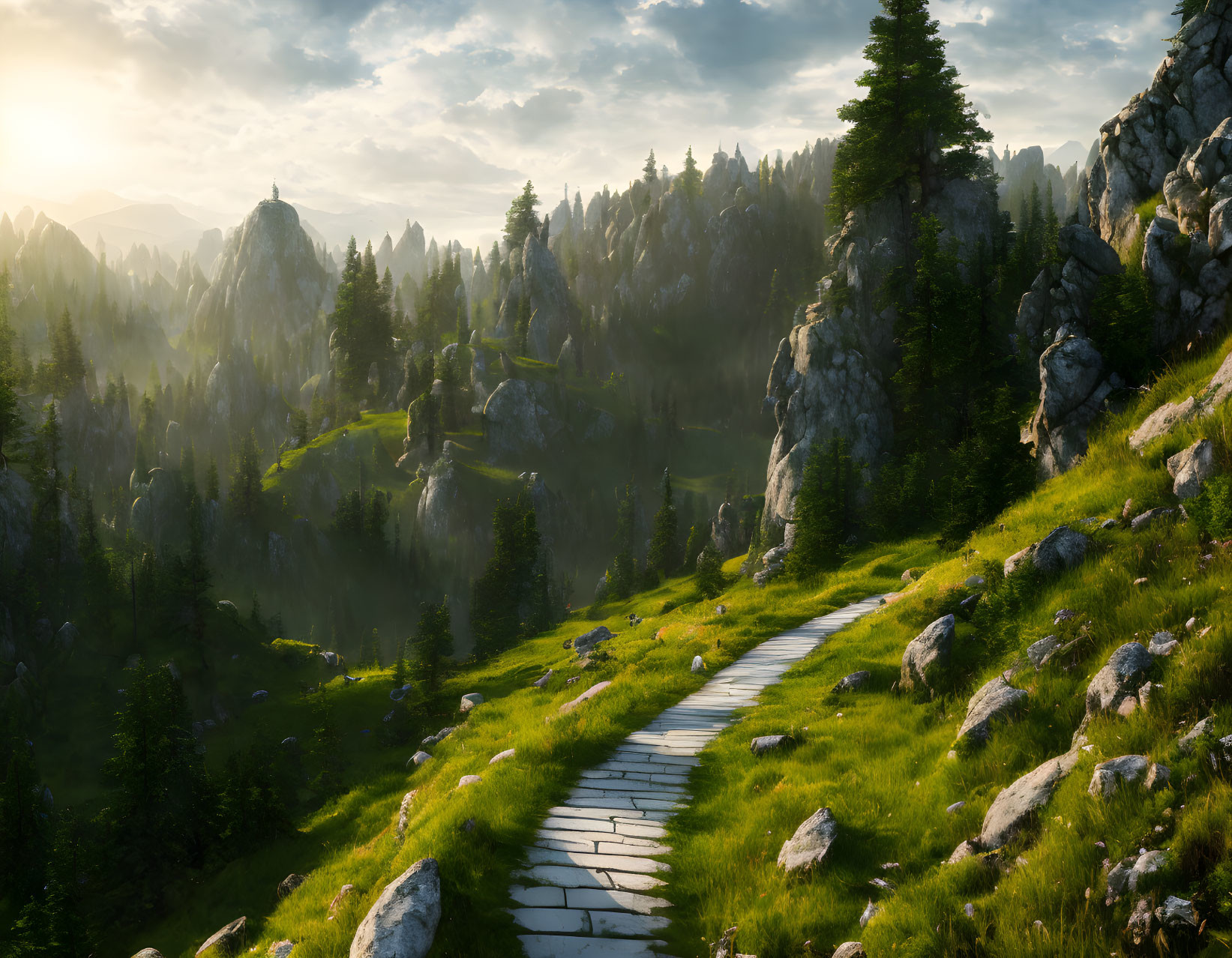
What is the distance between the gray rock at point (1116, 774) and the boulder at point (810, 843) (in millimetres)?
3049

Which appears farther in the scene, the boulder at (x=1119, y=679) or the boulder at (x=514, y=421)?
the boulder at (x=514, y=421)

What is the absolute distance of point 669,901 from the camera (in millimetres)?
8539

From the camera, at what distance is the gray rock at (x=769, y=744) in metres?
12.8

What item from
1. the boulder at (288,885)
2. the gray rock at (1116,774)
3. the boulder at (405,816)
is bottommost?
the boulder at (288,885)

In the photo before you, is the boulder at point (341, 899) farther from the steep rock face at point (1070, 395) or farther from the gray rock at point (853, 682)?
the steep rock face at point (1070, 395)

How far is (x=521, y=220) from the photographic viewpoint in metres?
196

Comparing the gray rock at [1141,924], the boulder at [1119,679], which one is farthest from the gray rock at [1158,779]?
the boulder at [1119,679]

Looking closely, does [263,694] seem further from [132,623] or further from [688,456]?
[688,456]

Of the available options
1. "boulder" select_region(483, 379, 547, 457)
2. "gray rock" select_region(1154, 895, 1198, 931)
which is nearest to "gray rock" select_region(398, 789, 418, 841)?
"gray rock" select_region(1154, 895, 1198, 931)

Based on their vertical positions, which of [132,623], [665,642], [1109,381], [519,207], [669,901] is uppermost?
[519,207]

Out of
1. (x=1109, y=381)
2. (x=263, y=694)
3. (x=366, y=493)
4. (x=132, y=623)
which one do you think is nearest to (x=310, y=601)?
(x=366, y=493)

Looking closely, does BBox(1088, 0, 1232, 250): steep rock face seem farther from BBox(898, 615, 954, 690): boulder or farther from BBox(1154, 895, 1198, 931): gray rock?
BBox(1154, 895, 1198, 931): gray rock

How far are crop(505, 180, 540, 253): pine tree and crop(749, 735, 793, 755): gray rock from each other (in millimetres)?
196499

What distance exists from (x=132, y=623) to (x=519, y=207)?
151924 mm
